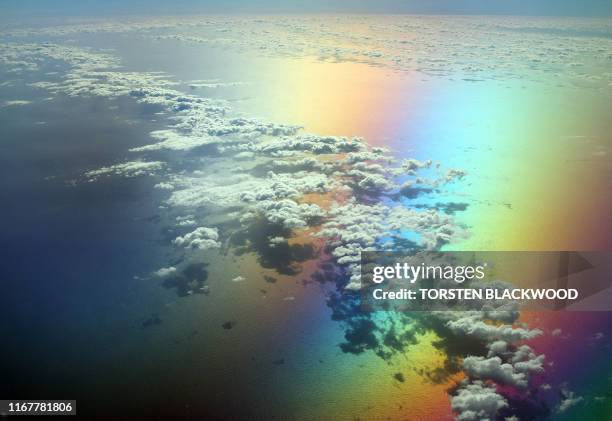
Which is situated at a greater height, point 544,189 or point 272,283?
point 544,189

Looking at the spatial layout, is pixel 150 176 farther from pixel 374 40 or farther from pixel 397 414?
pixel 374 40

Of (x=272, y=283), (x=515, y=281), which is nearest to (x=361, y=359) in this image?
(x=272, y=283)

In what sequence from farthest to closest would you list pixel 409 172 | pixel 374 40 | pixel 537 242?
1. pixel 374 40
2. pixel 409 172
3. pixel 537 242

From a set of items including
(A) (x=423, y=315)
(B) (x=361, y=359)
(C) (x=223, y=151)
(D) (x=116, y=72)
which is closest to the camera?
(B) (x=361, y=359)

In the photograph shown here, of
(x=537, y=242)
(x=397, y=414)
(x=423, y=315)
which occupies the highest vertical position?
(x=537, y=242)

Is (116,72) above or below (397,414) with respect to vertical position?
above

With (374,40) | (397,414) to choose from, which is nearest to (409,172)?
(397,414)

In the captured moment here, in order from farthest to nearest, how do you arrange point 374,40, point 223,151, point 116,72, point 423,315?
point 374,40 < point 116,72 < point 223,151 < point 423,315

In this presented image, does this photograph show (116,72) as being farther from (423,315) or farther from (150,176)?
(423,315)

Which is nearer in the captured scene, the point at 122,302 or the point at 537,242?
the point at 122,302
